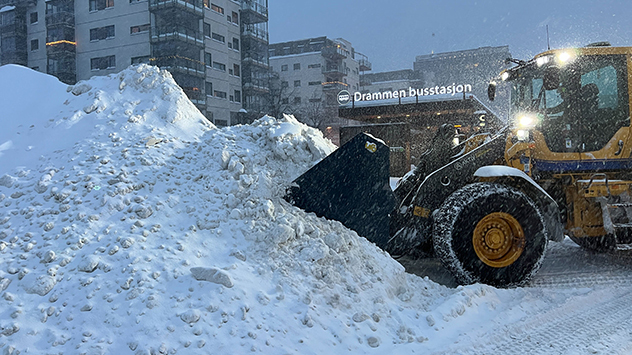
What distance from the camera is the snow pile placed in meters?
3.26

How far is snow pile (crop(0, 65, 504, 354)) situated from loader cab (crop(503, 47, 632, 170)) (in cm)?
236

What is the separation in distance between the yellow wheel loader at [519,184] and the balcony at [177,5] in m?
32.7

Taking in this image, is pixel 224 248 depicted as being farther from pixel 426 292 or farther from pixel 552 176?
pixel 552 176

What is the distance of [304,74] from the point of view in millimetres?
58219

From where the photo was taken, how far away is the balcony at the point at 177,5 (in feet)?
112

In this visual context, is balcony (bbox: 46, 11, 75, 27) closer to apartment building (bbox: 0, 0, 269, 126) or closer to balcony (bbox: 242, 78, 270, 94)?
apartment building (bbox: 0, 0, 269, 126)

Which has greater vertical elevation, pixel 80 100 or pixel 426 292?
pixel 80 100

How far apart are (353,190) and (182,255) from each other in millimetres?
2011

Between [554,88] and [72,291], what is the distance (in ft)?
18.1

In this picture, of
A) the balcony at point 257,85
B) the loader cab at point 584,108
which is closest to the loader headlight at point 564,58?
the loader cab at point 584,108

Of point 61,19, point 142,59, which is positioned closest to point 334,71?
point 142,59

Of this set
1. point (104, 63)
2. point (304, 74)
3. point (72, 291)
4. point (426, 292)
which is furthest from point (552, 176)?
point (304, 74)

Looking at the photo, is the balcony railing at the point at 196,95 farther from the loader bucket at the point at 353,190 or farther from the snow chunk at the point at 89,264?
the snow chunk at the point at 89,264

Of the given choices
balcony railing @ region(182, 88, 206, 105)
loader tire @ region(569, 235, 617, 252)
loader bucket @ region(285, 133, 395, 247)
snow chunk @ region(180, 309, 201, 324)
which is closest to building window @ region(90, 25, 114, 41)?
balcony railing @ region(182, 88, 206, 105)
